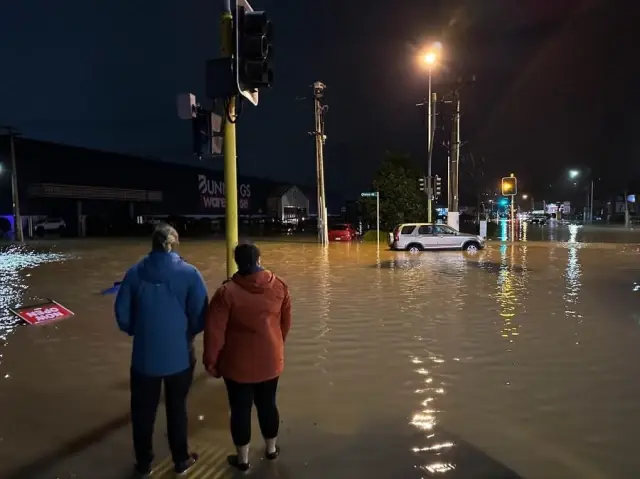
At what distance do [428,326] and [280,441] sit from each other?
539 centimetres

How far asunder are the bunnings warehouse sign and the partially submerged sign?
6623cm

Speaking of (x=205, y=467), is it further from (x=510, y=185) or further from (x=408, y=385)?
(x=510, y=185)

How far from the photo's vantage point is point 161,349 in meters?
4.23

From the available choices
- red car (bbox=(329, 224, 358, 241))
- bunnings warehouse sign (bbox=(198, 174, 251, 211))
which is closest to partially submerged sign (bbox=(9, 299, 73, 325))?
red car (bbox=(329, 224, 358, 241))

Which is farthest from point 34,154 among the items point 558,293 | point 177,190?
point 558,293

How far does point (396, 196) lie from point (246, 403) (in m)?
36.2

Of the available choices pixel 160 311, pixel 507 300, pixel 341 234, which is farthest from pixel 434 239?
pixel 160 311

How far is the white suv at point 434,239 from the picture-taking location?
28.8 meters

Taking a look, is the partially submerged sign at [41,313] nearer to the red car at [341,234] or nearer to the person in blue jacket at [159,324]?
the person in blue jacket at [159,324]

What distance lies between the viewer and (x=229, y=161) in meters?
6.33

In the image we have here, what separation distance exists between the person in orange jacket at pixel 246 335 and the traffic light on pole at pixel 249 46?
8.01 ft

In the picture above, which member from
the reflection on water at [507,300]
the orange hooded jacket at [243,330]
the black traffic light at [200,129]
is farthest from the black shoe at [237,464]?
the reflection on water at [507,300]

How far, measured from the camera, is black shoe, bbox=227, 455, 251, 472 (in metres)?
4.51

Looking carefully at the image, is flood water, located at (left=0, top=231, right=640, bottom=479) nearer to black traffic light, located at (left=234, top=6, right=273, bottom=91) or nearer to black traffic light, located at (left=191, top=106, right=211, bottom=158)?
black traffic light, located at (left=191, top=106, right=211, bottom=158)
